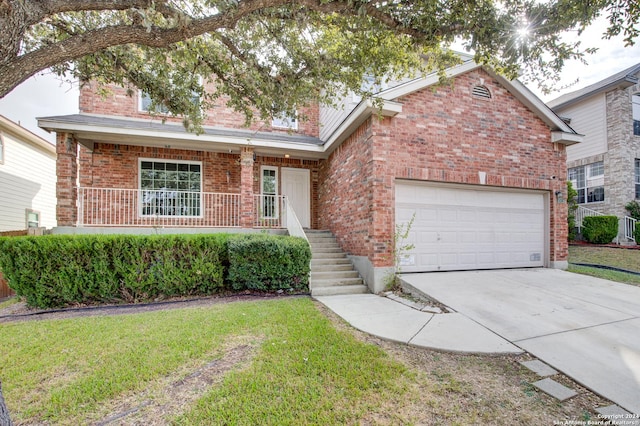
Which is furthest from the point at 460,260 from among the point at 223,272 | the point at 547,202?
the point at 223,272

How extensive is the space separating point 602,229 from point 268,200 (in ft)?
43.7

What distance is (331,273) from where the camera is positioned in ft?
23.6

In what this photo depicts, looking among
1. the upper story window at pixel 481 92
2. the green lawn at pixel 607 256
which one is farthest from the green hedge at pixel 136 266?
the green lawn at pixel 607 256

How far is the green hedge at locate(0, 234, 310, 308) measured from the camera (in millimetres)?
5695

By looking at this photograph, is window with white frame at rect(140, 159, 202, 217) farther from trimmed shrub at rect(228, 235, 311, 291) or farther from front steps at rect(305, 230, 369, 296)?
front steps at rect(305, 230, 369, 296)

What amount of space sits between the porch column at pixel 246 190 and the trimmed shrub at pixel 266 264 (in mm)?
2534

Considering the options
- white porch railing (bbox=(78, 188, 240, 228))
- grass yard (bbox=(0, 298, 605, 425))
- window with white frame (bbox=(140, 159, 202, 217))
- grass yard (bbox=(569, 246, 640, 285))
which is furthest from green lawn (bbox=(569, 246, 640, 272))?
window with white frame (bbox=(140, 159, 202, 217))

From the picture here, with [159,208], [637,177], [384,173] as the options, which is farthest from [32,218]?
[637,177]

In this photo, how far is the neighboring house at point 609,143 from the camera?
42.1 feet

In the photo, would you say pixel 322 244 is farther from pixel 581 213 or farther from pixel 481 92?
pixel 581 213

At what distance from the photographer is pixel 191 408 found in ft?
7.93

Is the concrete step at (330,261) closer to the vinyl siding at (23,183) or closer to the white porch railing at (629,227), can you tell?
the vinyl siding at (23,183)

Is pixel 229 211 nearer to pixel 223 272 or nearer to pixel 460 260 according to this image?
pixel 223 272

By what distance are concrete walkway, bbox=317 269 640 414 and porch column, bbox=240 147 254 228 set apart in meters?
4.23
